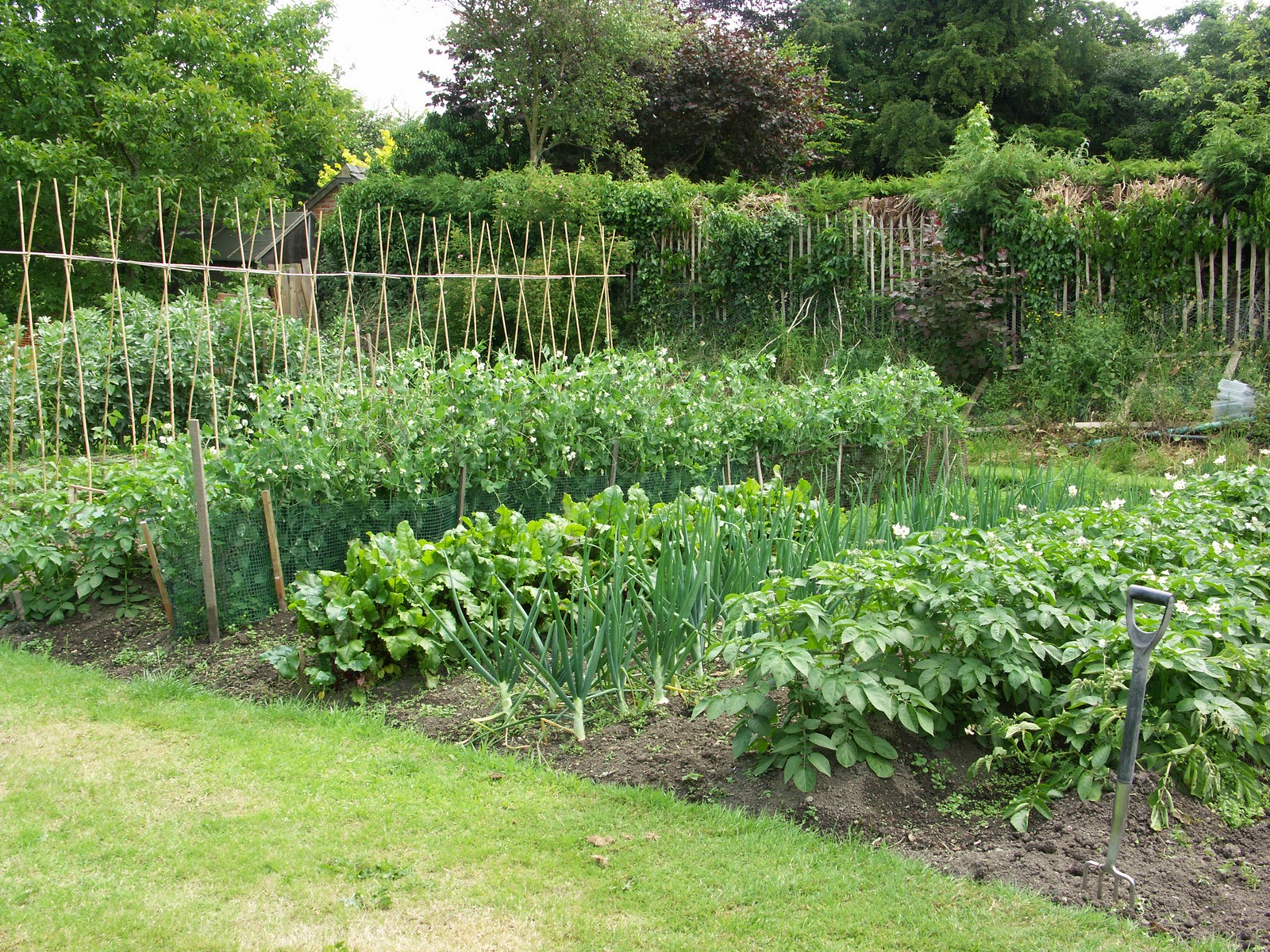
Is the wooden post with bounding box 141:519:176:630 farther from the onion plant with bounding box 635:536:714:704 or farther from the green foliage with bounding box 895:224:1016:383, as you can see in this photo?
the green foliage with bounding box 895:224:1016:383

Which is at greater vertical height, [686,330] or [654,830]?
[686,330]

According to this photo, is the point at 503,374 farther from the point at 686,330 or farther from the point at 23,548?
the point at 686,330

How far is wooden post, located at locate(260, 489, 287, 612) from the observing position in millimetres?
4746

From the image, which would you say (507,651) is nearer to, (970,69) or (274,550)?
(274,550)

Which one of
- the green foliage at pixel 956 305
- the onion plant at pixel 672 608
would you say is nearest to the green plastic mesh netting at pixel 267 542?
the onion plant at pixel 672 608

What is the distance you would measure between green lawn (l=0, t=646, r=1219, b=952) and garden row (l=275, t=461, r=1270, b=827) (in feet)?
1.16

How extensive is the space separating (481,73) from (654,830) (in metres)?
21.8

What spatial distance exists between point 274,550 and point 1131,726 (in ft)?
12.6

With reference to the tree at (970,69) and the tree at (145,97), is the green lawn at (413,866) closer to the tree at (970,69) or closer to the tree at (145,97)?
the tree at (145,97)

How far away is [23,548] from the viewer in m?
4.84

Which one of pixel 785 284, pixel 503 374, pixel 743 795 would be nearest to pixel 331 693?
pixel 743 795

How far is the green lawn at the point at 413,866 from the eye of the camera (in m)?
2.49

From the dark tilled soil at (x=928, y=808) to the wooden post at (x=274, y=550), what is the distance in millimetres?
731

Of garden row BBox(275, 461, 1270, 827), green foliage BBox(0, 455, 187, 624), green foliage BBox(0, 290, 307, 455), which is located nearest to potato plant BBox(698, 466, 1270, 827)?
garden row BBox(275, 461, 1270, 827)
